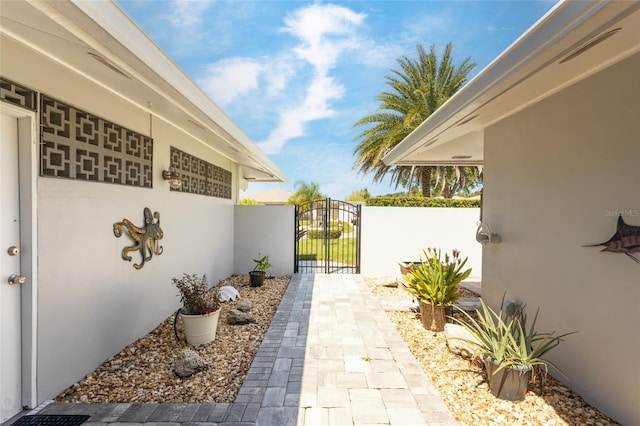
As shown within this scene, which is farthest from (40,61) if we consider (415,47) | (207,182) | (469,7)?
(415,47)

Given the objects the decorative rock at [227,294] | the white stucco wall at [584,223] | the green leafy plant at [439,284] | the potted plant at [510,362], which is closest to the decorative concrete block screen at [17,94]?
the decorative rock at [227,294]

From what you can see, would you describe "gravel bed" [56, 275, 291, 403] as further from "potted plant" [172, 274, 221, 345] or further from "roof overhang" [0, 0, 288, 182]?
"roof overhang" [0, 0, 288, 182]

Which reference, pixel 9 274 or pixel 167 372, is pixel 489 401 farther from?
pixel 9 274

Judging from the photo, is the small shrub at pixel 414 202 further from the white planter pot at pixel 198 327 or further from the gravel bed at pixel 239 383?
the white planter pot at pixel 198 327

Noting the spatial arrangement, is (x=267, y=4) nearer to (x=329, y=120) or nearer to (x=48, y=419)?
(x=48, y=419)

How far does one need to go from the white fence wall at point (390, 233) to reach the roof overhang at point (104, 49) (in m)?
5.47

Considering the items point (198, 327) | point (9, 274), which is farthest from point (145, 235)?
point (9, 274)

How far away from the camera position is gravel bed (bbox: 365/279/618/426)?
2.78 metres

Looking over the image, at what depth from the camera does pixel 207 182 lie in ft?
24.4

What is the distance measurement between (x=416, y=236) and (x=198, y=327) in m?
6.95

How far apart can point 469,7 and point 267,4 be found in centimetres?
573

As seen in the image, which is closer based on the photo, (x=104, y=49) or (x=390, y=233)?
(x=104, y=49)

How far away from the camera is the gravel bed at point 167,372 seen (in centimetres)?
313

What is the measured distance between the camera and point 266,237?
918 cm
